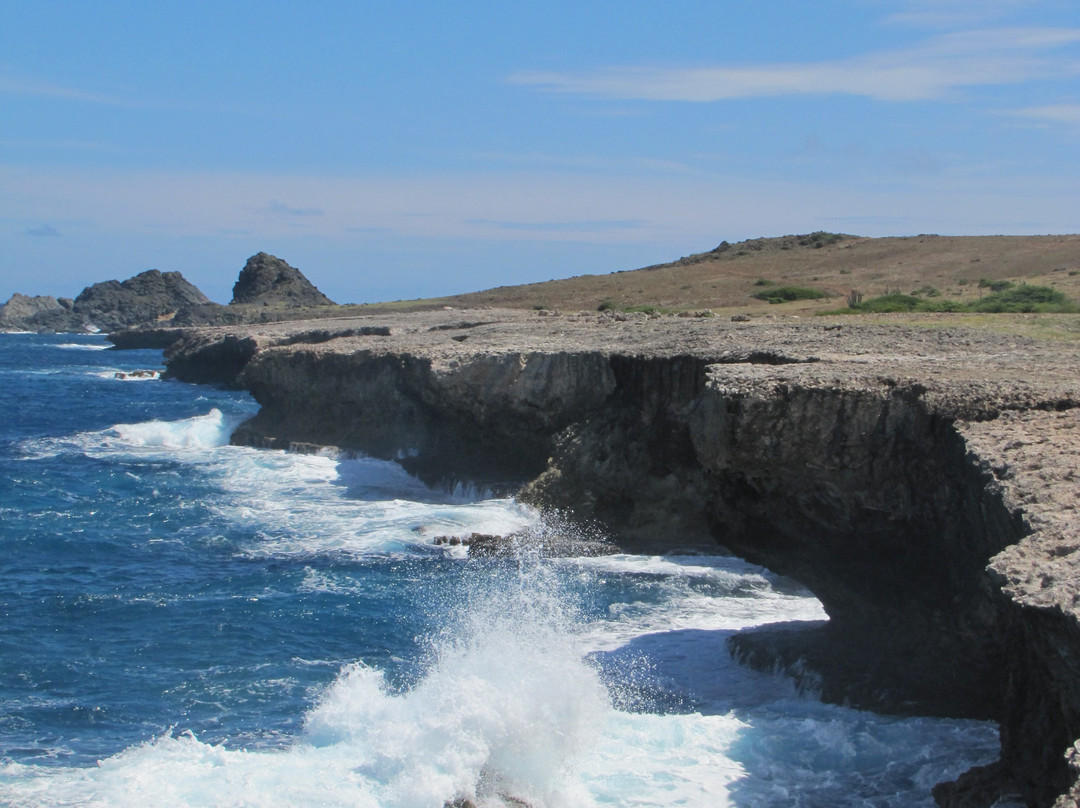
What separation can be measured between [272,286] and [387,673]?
313 ft

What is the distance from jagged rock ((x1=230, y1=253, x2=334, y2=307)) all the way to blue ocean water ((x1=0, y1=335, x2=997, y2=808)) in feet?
255

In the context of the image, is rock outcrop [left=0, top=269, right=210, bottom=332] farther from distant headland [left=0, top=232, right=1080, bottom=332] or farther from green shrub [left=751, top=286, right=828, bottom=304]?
A: green shrub [left=751, top=286, right=828, bottom=304]

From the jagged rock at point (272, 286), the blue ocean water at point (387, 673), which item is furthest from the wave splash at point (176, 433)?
the jagged rock at point (272, 286)

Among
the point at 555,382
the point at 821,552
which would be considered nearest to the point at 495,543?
the point at 555,382

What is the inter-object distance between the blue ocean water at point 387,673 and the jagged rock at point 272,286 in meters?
77.6

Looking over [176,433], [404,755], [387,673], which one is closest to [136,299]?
[176,433]

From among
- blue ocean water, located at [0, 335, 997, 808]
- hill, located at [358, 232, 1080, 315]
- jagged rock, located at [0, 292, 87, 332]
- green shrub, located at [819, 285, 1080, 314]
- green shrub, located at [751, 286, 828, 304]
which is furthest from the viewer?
jagged rock, located at [0, 292, 87, 332]

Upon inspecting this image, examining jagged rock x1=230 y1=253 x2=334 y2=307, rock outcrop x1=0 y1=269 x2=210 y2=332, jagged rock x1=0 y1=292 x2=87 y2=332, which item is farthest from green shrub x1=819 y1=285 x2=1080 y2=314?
jagged rock x1=0 y1=292 x2=87 y2=332

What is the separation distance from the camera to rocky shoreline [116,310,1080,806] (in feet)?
29.7

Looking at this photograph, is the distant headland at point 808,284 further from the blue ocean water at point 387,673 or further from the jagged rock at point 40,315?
the jagged rock at point 40,315

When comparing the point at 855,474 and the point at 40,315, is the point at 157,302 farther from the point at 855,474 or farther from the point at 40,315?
the point at 855,474

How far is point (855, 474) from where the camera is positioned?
42.4 feet

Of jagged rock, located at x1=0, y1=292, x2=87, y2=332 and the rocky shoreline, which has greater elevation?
jagged rock, located at x1=0, y1=292, x2=87, y2=332

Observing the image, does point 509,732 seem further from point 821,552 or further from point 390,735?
point 821,552
